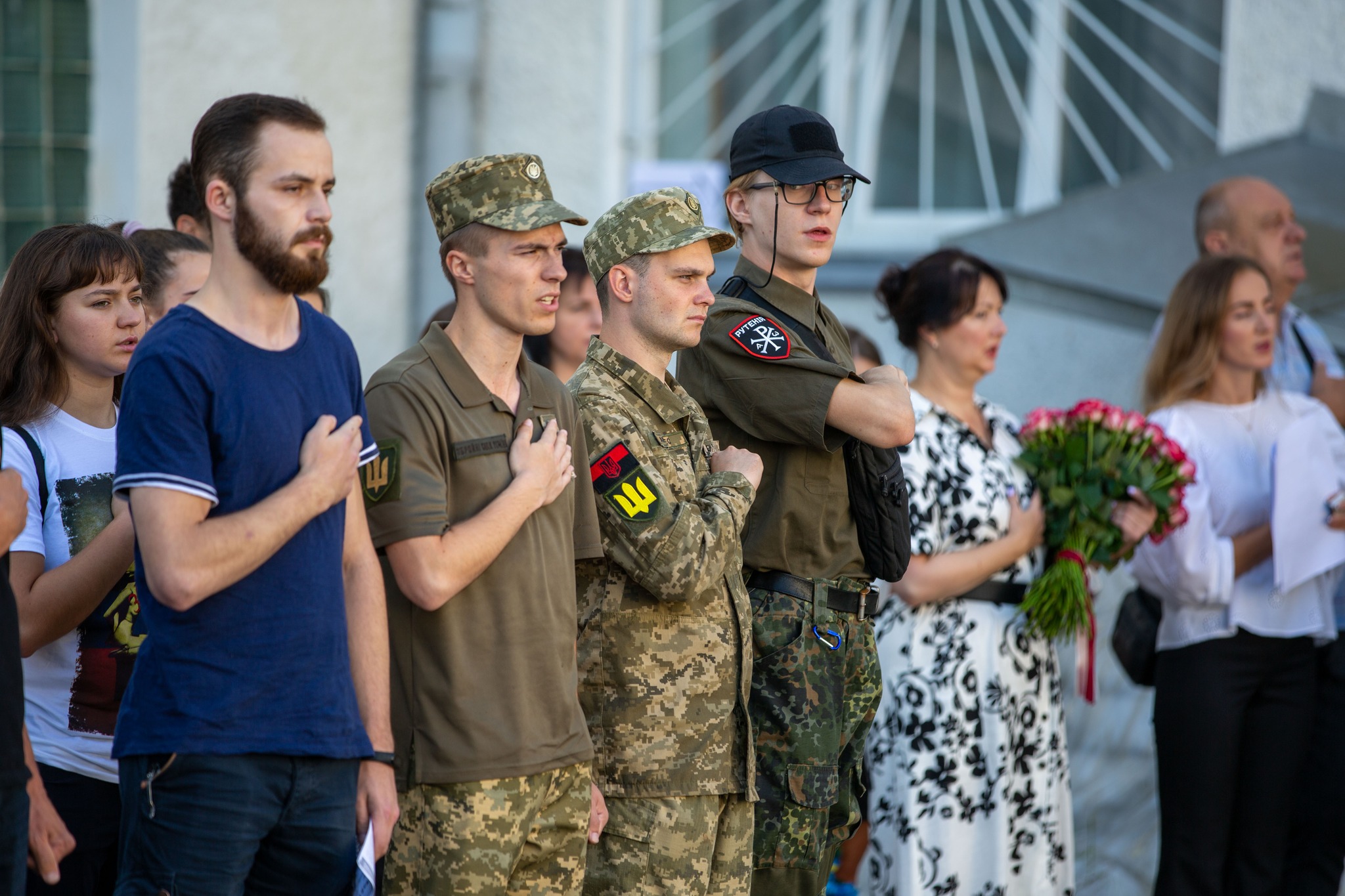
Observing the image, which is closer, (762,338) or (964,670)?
(762,338)

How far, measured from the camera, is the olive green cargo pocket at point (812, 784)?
320 cm

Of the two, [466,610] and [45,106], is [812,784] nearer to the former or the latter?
[466,610]

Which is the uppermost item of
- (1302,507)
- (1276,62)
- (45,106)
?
(1276,62)

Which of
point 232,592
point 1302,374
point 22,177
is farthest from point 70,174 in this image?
point 1302,374

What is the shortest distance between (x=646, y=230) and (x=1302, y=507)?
101 inches

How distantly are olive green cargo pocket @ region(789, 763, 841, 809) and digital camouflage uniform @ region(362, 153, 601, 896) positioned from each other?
605 mm

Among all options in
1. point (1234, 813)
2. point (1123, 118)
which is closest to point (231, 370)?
point (1234, 813)

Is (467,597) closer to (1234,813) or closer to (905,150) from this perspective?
(1234,813)

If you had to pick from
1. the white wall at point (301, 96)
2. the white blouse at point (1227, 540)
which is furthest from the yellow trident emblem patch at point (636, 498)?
the white wall at point (301, 96)

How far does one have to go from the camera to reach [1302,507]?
14.6 ft

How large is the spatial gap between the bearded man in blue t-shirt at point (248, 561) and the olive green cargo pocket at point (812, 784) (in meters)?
1.08

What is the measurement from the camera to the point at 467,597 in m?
2.66

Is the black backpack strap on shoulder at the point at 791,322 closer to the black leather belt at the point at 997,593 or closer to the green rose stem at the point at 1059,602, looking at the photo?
the black leather belt at the point at 997,593

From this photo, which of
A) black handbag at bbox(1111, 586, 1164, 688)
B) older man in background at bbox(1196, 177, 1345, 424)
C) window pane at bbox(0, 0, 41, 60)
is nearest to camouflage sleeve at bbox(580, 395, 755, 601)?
black handbag at bbox(1111, 586, 1164, 688)
